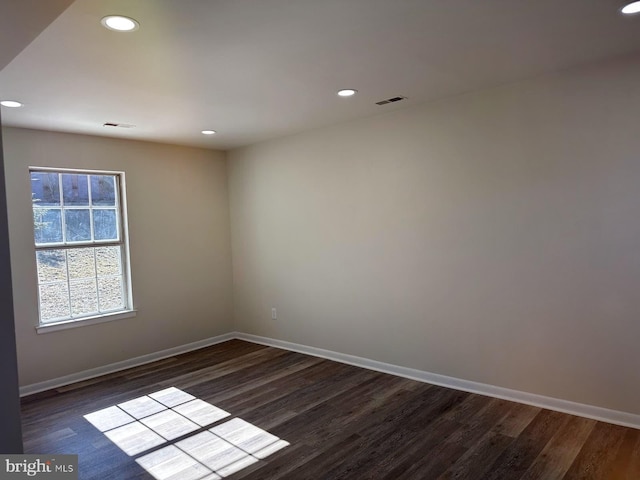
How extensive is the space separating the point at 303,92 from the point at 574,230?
2.19 meters

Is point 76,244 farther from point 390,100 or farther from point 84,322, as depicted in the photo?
point 390,100

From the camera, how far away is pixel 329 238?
447 cm

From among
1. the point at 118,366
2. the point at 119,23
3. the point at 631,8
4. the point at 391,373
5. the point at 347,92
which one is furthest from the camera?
the point at 118,366

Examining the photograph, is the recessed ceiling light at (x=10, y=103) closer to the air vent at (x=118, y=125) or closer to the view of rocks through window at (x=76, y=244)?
the air vent at (x=118, y=125)

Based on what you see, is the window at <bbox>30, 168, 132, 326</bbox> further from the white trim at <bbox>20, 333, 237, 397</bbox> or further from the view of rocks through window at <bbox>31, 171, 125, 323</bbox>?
the white trim at <bbox>20, 333, 237, 397</bbox>

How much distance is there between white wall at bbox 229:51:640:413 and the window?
1.78 meters

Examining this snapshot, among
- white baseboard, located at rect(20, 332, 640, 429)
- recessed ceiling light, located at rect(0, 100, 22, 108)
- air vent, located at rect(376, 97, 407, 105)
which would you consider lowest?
white baseboard, located at rect(20, 332, 640, 429)

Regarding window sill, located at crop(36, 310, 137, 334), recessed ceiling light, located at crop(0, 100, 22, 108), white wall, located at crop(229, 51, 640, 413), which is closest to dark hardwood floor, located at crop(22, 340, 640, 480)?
white wall, located at crop(229, 51, 640, 413)

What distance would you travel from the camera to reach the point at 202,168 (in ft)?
17.1

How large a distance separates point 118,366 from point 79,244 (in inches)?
52.6

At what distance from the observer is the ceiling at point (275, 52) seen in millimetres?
1932

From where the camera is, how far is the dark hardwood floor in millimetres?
2494

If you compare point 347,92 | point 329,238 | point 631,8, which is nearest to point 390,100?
point 347,92

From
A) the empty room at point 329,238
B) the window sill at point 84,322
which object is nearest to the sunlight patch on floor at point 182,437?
the empty room at point 329,238
